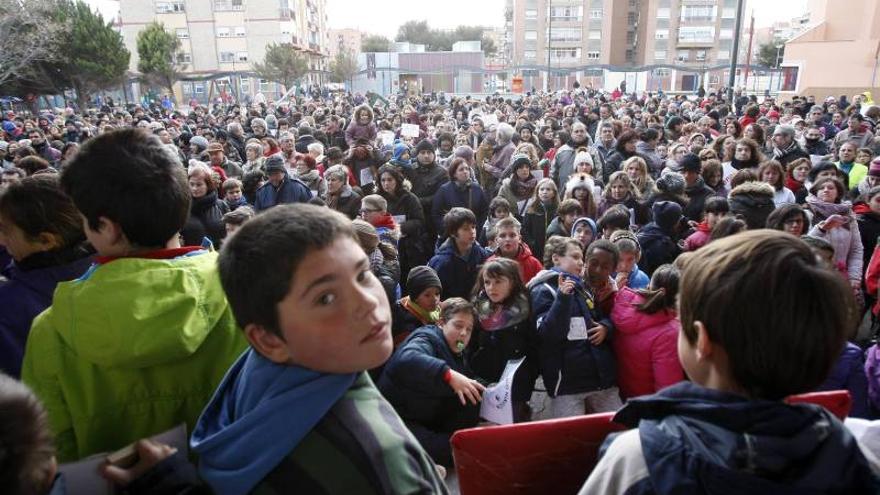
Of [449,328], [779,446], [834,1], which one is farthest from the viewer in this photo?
[834,1]

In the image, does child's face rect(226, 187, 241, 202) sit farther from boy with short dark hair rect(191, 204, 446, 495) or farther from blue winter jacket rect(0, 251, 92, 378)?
boy with short dark hair rect(191, 204, 446, 495)

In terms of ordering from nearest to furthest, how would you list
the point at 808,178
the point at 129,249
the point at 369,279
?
the point at 369,279 < the point at 129,249 < the point at 808,178

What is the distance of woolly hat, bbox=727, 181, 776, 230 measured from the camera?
5016mm

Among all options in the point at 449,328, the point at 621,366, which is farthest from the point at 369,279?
the point at 621,366

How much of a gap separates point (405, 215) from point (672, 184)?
9.45ft

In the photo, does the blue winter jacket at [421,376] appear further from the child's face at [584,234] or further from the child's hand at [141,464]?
the child's face at [584,234]

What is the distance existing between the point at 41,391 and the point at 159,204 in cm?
56

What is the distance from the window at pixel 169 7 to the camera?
5441 cm

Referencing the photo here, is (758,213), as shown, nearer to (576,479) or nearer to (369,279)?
(576,479)

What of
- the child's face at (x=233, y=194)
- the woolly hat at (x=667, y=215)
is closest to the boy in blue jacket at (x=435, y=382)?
the woolly hat at (x=667, y=215)

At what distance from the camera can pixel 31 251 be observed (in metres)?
1.93

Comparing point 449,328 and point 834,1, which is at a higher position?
point 834,1

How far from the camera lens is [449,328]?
322 cm

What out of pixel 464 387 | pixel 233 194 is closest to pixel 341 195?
pixel 233 194
